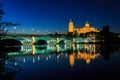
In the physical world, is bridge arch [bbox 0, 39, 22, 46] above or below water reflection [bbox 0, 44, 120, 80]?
above

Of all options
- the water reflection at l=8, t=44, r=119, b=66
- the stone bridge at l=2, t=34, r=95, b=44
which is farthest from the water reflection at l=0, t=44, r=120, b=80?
the stone bridge at l=2, t=34, r=95, b=44

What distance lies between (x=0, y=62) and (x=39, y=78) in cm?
1194

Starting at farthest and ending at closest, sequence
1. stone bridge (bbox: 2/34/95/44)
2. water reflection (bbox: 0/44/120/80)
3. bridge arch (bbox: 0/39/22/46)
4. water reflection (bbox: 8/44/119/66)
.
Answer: stone bridge (bbox: 2/34/95/44), water reflection (bbox: 8/44/119/66), water reflection (bbox: 0/44/120/80), bridge arch (bbox: 0/39/22/46)

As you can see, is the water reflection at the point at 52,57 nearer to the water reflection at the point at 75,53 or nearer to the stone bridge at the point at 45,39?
the water reflection at the point at 75,53

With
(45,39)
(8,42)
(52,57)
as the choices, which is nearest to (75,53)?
(52,57)

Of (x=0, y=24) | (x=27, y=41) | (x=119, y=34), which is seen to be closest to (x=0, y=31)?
(x=0, y=24)

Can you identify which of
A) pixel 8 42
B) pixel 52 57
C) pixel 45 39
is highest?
pixel 8 42

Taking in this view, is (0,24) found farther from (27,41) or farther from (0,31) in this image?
(27,41)

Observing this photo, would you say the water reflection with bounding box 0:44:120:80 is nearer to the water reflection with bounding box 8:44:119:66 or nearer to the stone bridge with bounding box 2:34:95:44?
the water reflection with bounding box 8:44:119:66

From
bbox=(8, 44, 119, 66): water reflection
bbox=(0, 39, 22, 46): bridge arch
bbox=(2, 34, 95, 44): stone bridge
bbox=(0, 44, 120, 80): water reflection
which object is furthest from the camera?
bbox=(2, 34, 95, 44): stone bridge

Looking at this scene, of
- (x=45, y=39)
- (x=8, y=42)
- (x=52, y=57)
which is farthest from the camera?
(x=45, y=39)

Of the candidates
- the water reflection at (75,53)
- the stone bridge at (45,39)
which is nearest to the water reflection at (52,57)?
the water reflection at (75,53)

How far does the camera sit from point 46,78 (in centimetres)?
1970

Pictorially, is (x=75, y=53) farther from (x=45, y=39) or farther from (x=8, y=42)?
(x=45, y=39)
